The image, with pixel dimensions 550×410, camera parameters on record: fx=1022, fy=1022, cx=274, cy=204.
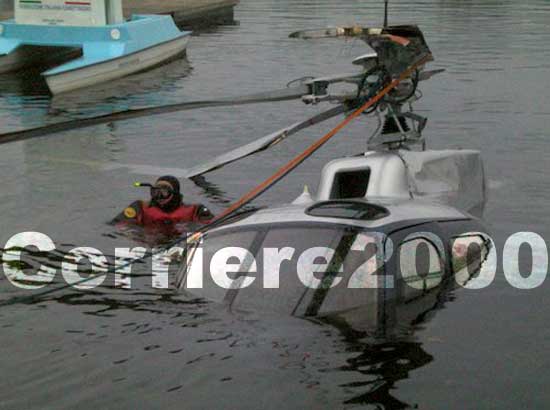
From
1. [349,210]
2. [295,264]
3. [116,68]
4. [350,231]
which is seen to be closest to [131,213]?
[349,210]

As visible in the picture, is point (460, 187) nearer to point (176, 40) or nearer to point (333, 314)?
point (333, 314)

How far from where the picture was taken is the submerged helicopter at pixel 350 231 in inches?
460

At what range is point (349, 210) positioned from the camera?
40.1 ft

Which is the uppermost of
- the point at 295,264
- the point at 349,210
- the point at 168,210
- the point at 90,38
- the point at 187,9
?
the point at 187,9

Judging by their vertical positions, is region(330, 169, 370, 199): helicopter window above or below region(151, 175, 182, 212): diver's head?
above

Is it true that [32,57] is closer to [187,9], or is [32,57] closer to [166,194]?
[187,9]

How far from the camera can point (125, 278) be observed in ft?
48.7

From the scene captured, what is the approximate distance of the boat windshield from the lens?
1166cm

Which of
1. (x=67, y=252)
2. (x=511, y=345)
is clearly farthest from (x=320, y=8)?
(x=511, y=345)

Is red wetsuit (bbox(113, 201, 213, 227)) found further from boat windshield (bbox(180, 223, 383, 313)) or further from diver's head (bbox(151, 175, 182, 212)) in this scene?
boat windshield (bbox(180, 223, 383, 313))

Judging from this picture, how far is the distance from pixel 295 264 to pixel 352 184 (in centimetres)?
321

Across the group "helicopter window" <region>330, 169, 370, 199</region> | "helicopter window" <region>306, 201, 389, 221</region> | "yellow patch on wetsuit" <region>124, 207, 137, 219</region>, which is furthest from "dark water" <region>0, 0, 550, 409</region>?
"helicopter window" <region>330, 169, 370, 199</region>

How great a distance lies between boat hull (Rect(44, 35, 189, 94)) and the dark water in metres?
0.51

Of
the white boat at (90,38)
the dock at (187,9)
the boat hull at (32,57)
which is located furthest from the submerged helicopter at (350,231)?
the dock at (187,9)
